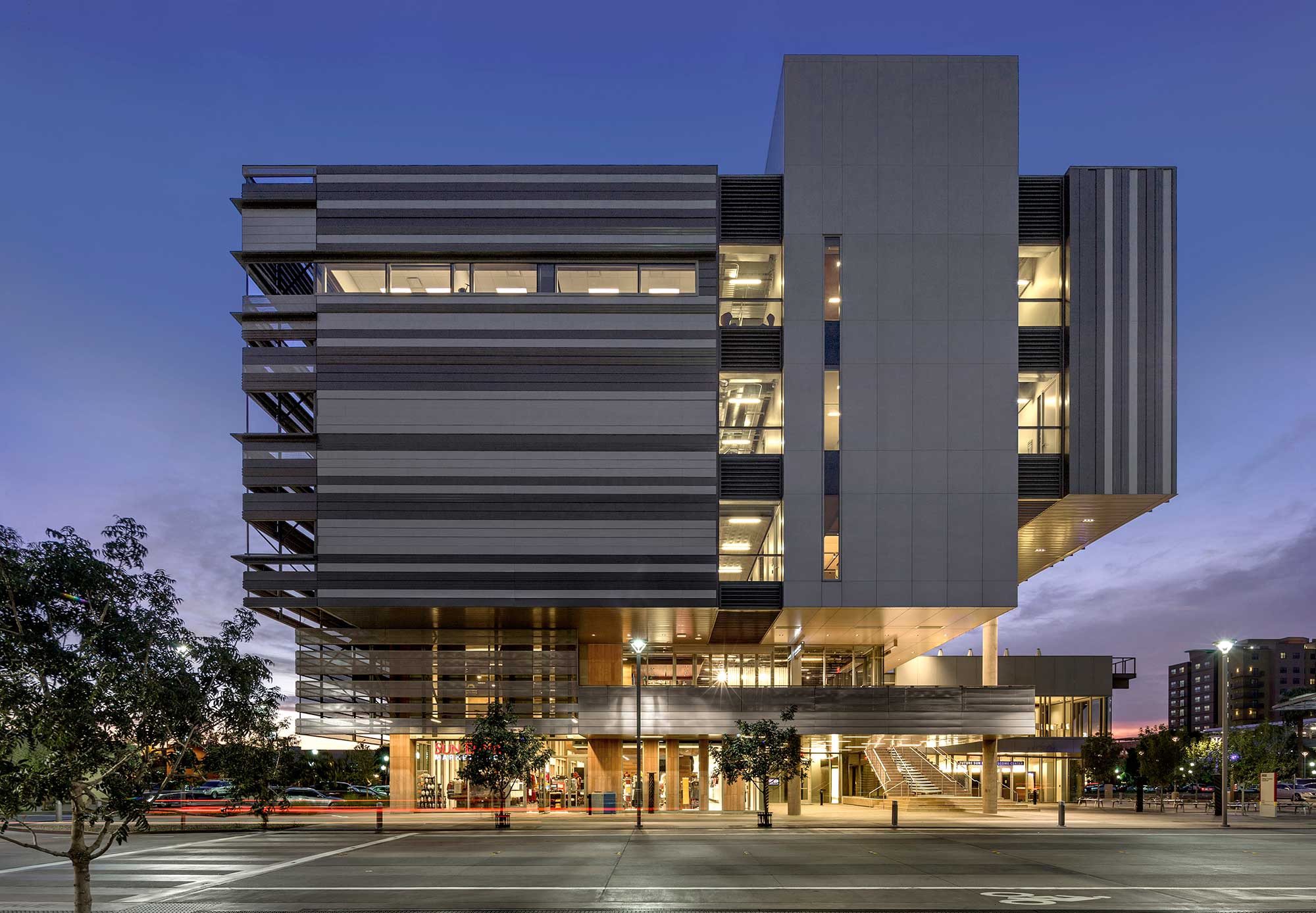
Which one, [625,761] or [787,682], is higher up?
[787,682]

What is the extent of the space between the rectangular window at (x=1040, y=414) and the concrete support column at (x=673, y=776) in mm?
24590

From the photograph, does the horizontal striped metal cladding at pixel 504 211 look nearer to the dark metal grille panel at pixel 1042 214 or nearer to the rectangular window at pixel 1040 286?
the dark metal grille panel at pixel 1042 214

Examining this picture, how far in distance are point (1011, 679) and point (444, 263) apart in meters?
50.5

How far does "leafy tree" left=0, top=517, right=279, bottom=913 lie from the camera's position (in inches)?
494

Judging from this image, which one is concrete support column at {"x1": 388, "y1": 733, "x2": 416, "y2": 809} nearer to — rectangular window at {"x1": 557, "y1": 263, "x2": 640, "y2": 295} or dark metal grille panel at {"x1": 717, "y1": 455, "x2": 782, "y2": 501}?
dark metal grille panel at {"x1": 717, "y1": 455, "x2": 782, "y2": 501}

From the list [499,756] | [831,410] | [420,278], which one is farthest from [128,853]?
[831,410]

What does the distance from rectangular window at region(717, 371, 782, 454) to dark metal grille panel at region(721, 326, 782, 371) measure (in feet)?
1.17

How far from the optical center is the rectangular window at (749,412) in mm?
44875

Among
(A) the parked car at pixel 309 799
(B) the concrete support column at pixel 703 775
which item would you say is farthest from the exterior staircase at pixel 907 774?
(A) the parked car at pixel 309 799

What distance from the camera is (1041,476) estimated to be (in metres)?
43.7

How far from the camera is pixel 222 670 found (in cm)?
1483

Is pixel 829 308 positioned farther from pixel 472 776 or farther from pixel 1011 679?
pixel 1011 679

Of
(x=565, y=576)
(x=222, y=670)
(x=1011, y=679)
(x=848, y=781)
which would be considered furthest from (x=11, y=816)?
(x=1011, y=679)

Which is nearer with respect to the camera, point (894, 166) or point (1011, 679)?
point (894, 166)
